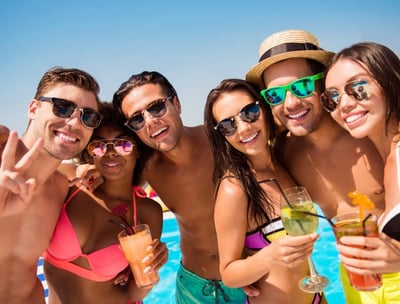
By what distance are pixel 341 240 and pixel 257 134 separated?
1.06 m

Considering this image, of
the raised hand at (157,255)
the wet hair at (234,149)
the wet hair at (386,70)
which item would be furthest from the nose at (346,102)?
the raised hand at (157,255)

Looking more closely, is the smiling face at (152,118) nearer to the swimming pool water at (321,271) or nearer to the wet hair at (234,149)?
the wet hair at (234,149)

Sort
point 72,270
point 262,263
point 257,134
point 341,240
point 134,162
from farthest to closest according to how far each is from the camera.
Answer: point 134,162 → point 72,270 → point 257,134 → point 262,263 → point 341,240

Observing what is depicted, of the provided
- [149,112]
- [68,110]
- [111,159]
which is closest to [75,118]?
[68,110]

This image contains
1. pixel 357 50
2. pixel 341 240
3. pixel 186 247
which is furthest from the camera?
pixel 186 247

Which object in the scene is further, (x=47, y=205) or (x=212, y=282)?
(x=212, y=282)

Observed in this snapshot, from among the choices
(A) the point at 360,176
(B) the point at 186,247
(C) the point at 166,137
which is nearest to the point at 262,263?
(A) the point at 360,176

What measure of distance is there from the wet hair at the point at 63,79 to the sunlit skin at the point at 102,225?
0.45 meters

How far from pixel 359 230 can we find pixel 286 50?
1.51 meters

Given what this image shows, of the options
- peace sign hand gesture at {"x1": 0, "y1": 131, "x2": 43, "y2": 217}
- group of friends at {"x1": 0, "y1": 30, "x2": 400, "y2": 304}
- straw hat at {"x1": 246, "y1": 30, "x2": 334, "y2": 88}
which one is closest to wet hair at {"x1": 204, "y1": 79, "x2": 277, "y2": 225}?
group of friends at {"x1": 0, "y1": 30, "x2": 400, "y2": 304}

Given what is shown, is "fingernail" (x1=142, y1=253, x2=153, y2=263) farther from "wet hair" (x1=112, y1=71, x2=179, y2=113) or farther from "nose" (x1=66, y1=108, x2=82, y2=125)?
"wet hair" (x1=112, y1=71, x2=179, y2=113)

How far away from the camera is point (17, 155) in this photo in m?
2.71

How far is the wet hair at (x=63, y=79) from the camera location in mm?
2832

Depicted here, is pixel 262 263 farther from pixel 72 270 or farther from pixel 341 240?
pixel 72 270
